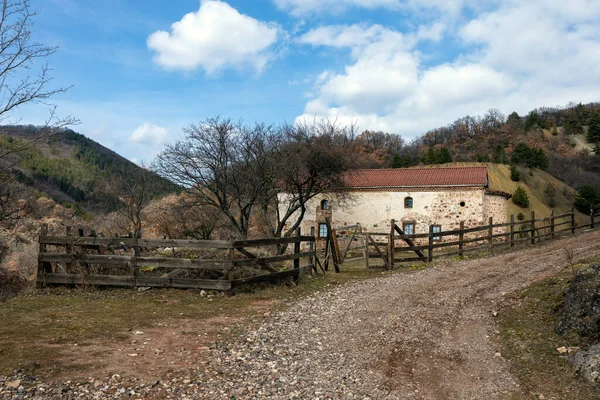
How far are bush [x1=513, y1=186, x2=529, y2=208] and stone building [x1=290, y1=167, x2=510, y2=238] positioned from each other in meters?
23.4

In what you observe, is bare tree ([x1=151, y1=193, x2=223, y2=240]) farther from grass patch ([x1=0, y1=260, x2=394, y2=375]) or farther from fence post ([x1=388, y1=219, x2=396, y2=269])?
grass patch ([x1=0, y1=260, x2=394, y2=375])

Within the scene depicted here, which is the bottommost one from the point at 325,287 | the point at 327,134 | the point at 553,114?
the point at 325,287

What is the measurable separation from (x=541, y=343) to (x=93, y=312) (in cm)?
748

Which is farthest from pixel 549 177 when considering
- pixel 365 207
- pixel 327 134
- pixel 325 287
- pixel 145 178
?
pixel 325 287

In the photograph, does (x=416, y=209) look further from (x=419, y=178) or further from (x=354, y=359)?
(x=354, y=359)

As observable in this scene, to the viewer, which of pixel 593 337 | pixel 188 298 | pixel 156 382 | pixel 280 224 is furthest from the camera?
pixel 280 224

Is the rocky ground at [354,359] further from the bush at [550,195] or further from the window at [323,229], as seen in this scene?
the bush at [550,195]

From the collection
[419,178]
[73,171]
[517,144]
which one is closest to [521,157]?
[517,144]

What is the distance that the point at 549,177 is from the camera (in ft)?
204

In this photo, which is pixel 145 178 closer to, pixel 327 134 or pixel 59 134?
pixel 327 134

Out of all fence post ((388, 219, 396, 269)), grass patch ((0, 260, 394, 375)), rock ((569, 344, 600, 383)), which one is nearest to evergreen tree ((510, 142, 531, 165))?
fence post ((388, 219, 396, 269))

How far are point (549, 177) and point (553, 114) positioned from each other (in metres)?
61.2

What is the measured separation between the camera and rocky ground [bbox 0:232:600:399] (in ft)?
14.2

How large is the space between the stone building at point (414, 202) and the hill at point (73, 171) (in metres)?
12.5
